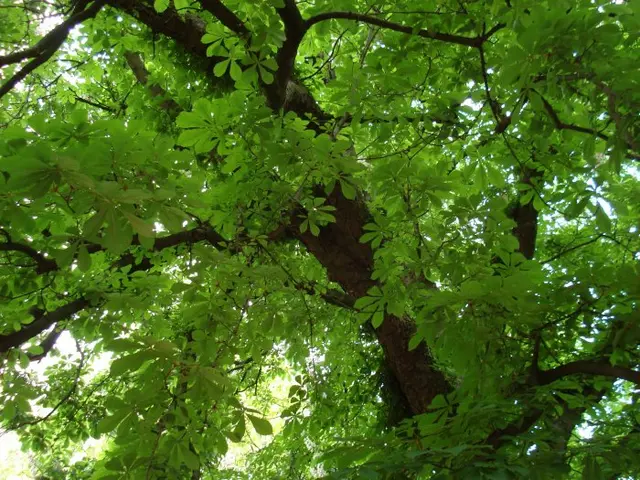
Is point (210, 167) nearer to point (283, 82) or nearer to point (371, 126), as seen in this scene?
point (283, 82)

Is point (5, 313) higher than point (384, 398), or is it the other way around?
point (5, 313)

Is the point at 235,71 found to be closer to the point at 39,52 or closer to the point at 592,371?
A: the point at 39,52

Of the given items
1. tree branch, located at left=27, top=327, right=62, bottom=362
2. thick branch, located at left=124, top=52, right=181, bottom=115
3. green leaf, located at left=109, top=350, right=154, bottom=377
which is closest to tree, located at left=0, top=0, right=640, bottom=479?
green leaf, located at left=109, top=350, right=154, bottom=377

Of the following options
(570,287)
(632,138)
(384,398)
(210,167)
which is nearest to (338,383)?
(384,398)

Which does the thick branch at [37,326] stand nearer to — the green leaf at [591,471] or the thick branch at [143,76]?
the thick branch at [143,76]

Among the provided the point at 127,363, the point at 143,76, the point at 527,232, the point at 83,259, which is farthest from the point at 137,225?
the point at 143,76

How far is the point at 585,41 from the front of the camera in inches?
64.9

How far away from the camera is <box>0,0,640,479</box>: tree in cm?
158

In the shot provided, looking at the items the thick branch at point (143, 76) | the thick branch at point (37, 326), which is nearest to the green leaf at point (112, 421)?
the thick branch at point (37, 326)

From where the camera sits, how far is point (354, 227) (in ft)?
11.9

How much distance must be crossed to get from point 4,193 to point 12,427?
2.62m

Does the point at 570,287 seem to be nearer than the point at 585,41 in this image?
No

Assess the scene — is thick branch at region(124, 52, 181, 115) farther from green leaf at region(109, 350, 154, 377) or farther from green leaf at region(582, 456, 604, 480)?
green leaf at region(582, 456, 604, 480)

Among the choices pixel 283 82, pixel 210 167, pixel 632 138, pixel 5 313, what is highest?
pixel 210 167
